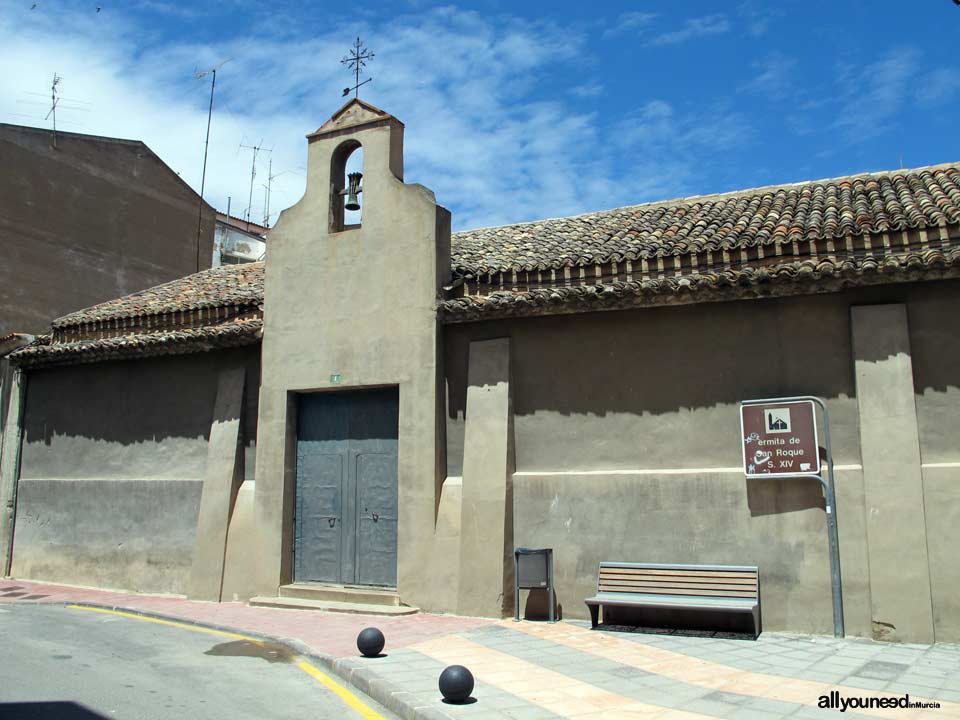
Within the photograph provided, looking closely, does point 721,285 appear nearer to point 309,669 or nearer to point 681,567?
point 681,567

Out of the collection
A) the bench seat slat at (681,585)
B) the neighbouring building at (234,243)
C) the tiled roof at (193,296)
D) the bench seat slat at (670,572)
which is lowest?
the bench seat slat at (681,585)

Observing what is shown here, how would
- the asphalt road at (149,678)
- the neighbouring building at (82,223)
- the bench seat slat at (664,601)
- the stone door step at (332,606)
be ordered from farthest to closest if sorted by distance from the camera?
the neighbouring building at (82,223) < the stone door step at (332,606) < the bench seat slat at (664,601) < the asphalt road at (149,678)

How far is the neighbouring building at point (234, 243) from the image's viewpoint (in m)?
30.6

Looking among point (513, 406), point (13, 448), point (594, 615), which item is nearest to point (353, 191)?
point (513, 406)

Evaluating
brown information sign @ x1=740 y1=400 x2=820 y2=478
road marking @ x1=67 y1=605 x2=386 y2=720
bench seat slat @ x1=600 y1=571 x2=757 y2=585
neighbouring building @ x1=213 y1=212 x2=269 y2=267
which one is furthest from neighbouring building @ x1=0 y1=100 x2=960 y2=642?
neighbouring building @ x1=213 y1=212 x2=269 y2=267

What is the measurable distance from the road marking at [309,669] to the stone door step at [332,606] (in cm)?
146

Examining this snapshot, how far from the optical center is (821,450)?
9.91 meters

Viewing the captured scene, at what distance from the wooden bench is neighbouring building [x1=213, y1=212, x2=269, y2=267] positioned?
22.7m

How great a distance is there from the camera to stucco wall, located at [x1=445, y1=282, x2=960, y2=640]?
9.59m

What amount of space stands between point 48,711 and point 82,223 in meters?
19.6

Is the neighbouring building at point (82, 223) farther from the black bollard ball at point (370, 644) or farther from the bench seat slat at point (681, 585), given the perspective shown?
the bench seat slat at point (681, 585)

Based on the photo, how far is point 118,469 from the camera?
15.0 metres

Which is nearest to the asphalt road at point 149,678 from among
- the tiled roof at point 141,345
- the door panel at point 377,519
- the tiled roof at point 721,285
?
the door panel at point 377,519

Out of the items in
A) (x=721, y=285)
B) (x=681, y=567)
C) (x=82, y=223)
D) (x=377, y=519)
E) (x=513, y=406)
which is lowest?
(x=681, y=567)
